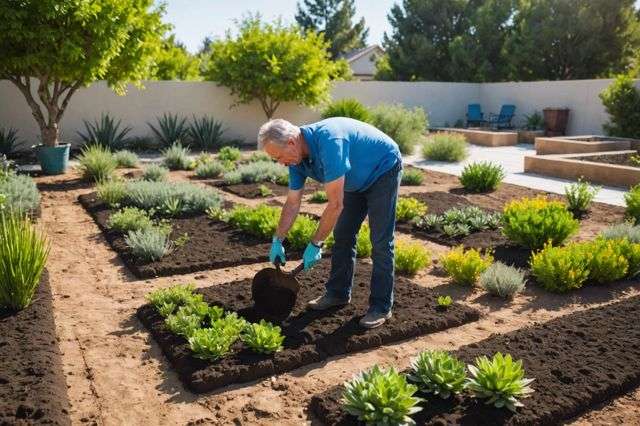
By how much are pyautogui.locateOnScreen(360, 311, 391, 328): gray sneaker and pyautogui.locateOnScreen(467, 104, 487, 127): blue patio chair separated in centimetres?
1823

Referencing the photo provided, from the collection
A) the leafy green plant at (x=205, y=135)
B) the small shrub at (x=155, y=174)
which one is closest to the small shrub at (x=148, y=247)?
the small shrub at (x=155, y=174)

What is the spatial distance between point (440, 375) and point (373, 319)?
964 millimetres

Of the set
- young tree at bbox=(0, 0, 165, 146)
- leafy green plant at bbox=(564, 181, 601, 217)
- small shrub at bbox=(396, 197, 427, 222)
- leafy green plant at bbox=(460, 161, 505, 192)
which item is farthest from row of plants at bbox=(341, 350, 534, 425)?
young tree at bbox=(0, 0, 165, 146)

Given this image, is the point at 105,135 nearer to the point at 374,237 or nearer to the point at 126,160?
the point at 126,160

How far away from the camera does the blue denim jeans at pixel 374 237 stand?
3.64 meters

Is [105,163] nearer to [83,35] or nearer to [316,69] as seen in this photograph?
[83,35]

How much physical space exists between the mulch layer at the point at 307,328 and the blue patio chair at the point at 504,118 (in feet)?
54.2

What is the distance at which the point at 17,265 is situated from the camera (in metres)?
3.77

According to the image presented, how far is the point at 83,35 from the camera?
9.70 m

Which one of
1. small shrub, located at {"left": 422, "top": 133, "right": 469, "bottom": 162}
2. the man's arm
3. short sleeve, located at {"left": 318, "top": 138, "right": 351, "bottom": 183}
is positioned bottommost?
small shrub, located at {"left": 422, "top": 133, "right": 469, "bottom": 162}

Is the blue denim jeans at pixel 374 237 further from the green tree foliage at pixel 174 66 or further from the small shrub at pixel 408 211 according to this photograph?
the green tree foliage at pixel 174 66

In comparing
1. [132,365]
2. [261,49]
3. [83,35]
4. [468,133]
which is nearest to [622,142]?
[468,133]

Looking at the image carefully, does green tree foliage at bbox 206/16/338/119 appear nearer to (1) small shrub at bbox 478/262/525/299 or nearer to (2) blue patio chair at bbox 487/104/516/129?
(2) blue patio chair at bbox 487/104/516/129

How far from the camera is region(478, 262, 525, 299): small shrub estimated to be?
4.50 meters
